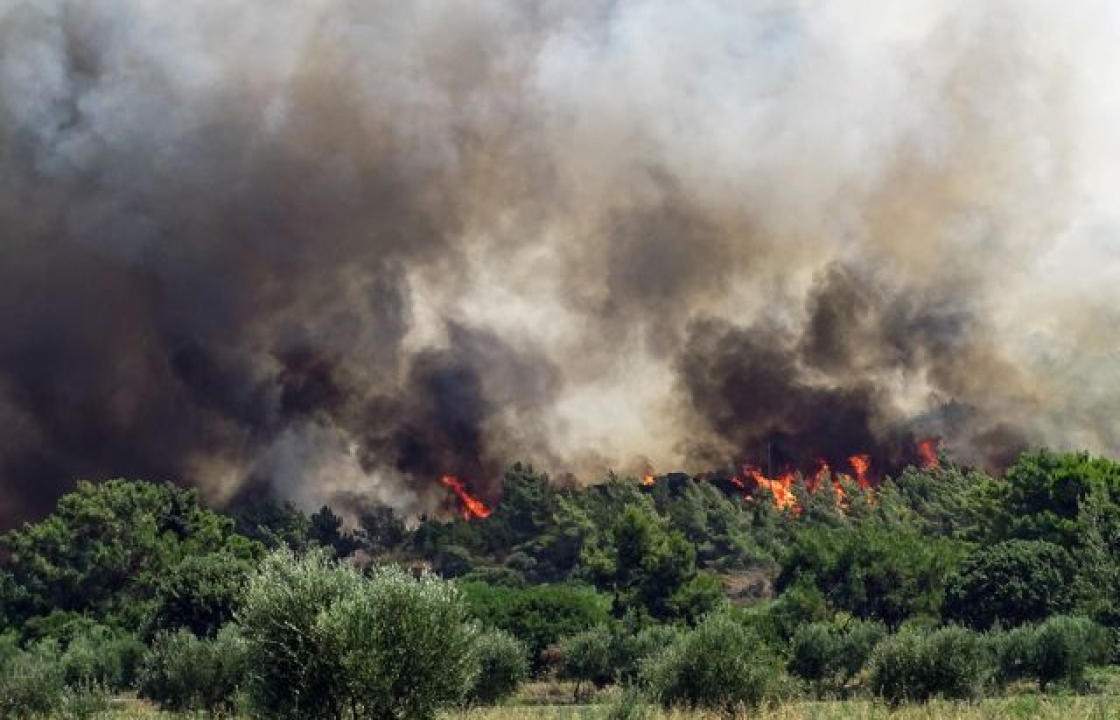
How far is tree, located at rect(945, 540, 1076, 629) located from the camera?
336 feet

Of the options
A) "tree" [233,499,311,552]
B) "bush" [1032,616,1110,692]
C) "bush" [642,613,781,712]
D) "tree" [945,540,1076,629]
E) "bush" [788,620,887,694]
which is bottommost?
"bush" [642,613,781,712]

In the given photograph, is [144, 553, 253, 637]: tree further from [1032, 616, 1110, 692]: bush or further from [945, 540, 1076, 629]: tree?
[945, 540, 1076, 629]: tree

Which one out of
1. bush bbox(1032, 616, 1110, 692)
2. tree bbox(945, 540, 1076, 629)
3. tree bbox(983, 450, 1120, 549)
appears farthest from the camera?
tree bbox(983, 450, 1120, 549)

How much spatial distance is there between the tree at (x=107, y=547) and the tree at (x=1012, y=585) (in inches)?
2936

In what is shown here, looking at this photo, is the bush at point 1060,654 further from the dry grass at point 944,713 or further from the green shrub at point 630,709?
the green shrub at point 630,709

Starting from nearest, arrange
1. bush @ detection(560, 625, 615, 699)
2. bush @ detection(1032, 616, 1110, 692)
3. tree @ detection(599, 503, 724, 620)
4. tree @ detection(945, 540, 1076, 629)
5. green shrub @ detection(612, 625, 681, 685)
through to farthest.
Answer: bush @ detection(1032, 616, 1110, 692) → green shrub @ detection(612, 625, 681, 685) → bush @ detection(560, 625, 615, 699) → tree @ detection(945, 540, 1076, 629) → tree @ detection(599, 503, 724, 620)

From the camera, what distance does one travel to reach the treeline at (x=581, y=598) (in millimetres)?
36750

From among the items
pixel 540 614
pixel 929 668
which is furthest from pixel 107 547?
pixel 929 668

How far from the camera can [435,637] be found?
36625mm

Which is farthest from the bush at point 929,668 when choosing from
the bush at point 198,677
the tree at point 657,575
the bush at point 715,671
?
the tree at point 657,575

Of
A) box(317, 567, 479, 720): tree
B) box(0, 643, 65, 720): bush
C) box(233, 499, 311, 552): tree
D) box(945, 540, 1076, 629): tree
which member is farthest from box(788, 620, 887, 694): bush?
box(233, 499, 311, 552): tree

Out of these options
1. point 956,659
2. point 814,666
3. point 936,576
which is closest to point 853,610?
point 936,576

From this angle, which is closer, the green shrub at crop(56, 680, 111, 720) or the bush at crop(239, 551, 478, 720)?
the bush at crop(239, 551, 478, 720)

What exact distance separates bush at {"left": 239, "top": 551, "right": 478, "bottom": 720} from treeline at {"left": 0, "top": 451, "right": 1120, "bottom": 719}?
0.07 m
